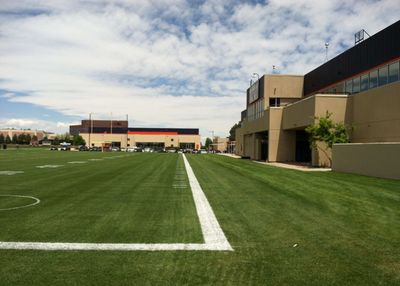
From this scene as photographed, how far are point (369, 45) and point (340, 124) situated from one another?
6.33 metres

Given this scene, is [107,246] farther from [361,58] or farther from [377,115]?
[361,58]

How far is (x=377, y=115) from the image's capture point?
28.5 m

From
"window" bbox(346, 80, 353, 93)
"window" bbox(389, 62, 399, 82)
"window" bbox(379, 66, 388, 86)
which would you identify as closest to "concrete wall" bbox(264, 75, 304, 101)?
"window" bbox(346, 80, 353, 93)

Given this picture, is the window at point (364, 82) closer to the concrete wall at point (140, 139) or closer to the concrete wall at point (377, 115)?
the concrete wall at point (377, 115)

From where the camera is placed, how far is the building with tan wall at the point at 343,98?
27859mm

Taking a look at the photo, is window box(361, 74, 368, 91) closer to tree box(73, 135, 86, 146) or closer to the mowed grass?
the mowed grass

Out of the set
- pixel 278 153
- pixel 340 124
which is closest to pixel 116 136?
pixel 278 153

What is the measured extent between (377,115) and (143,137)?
141m

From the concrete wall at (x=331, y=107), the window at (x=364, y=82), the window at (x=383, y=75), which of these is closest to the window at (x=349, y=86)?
the window at (x=364, y=82)

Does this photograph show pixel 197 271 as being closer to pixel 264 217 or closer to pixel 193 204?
pixel 264 217

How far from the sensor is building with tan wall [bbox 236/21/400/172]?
27.9m

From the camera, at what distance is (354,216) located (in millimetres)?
9320

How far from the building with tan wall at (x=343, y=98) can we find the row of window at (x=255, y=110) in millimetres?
223

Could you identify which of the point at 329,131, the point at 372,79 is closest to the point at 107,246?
the point at 329,131
